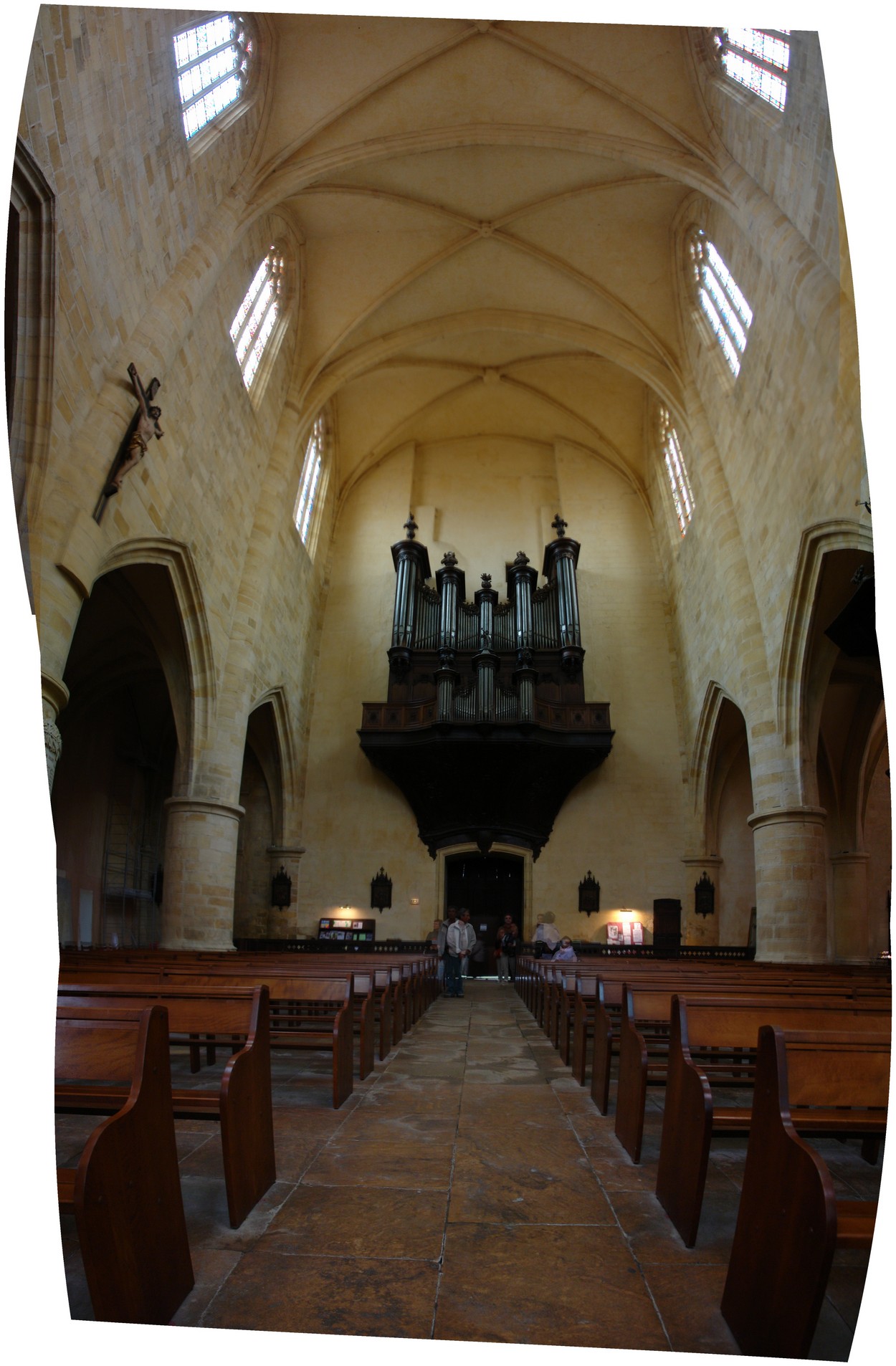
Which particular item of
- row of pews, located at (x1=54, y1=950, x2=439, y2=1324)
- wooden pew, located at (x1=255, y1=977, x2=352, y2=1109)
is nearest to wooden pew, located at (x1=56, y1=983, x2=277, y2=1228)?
row of pews, located at (x1=54, y1=950, x2=439, y2=1324)

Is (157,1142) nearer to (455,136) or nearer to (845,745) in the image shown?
(455,136)

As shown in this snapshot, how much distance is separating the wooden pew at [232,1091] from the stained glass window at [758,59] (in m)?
11.2

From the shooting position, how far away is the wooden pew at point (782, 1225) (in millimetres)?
1805

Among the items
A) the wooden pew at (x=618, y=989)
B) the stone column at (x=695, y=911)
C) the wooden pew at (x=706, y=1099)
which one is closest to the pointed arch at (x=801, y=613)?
the wooden pew at (x=618, y=989)

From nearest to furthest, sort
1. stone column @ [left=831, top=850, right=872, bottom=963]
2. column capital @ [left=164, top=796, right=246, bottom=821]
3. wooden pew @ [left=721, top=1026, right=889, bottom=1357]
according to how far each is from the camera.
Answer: wooden pew @ [left=721, top=1026, right=889, bottom=1357] → column capital @ [left=164, top=796, right=246, bottom=821] → stone column @ [left=831, top=850, right=872, bottom=963]

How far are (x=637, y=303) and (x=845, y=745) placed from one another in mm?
9276

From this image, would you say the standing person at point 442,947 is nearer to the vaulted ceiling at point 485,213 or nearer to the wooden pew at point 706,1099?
the wooden pew at point 706,1099

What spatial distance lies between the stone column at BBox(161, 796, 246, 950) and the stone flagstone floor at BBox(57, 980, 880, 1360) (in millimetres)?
8074

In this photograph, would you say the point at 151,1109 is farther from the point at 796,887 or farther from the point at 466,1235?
the point at 796,887

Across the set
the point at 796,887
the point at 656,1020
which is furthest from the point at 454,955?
the point at 656,1020

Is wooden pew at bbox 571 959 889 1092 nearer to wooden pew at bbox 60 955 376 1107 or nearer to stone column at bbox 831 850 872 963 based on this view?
wooden pew at bbox 60 955 376 1107

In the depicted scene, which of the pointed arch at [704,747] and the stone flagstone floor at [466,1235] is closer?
the stone flagstone floor at [466,1235]

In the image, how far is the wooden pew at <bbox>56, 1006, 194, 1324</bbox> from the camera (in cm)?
188

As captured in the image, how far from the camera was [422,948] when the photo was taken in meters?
15.7
